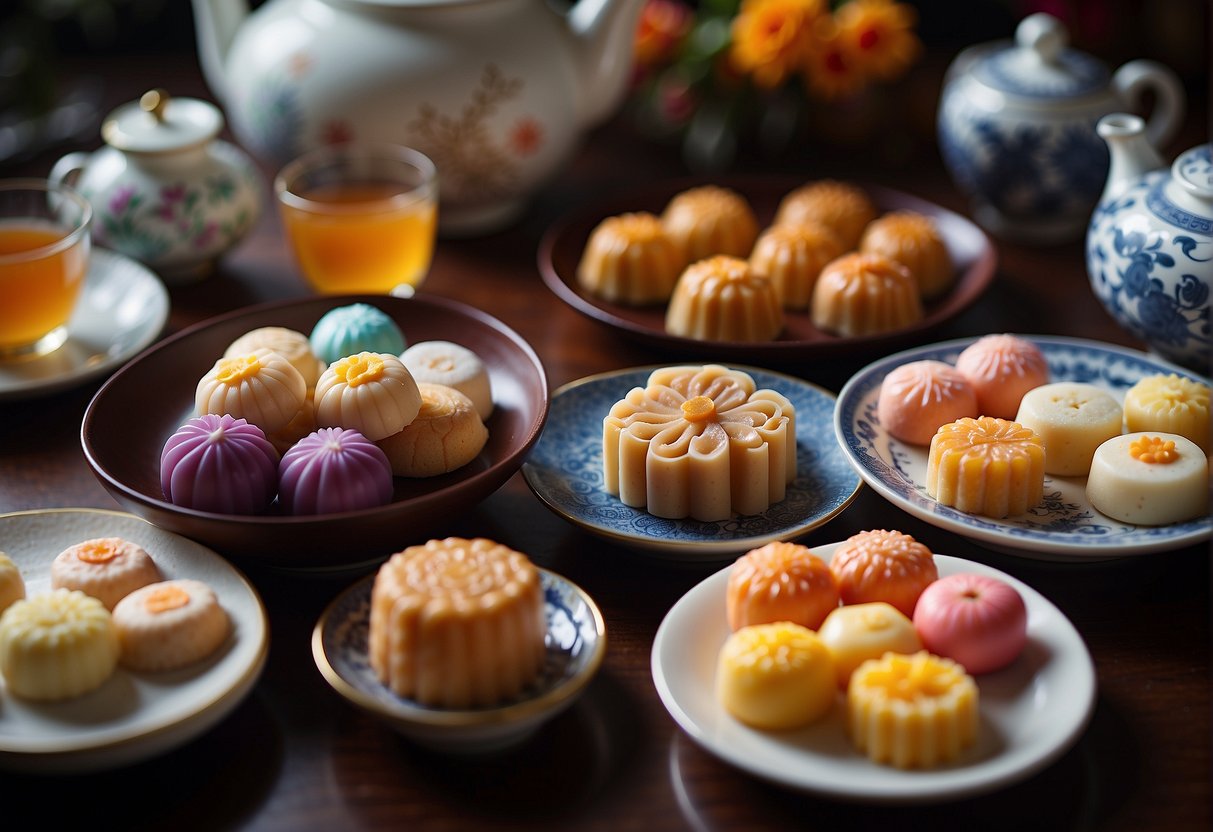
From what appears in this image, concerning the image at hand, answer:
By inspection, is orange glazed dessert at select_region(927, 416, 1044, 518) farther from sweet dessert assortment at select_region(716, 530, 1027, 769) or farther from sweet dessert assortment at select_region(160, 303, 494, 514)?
sweet dessert assortment at select_region(160, 303, 494, 514)

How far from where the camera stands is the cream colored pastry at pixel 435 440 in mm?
1151

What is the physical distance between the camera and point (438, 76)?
1.59m

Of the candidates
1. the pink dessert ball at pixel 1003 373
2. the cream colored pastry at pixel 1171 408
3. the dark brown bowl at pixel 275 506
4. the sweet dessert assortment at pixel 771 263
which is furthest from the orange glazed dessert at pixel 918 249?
the dark brown bowl at pixel 275 506

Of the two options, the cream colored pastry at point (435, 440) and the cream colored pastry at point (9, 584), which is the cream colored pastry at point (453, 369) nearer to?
the cream colored pastry at point (435, 440)

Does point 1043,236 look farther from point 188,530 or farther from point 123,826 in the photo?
point 123,826

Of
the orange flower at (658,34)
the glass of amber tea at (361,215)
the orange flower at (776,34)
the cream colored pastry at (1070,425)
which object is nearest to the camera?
the cream colored pastry at (1070,425)

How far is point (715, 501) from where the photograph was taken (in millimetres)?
1136

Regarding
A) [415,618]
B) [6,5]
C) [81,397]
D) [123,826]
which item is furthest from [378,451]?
[6,5]

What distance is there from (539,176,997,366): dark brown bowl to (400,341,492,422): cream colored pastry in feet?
0.75

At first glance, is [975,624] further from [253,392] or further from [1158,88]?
[1158,88]

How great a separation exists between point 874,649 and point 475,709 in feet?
0.93

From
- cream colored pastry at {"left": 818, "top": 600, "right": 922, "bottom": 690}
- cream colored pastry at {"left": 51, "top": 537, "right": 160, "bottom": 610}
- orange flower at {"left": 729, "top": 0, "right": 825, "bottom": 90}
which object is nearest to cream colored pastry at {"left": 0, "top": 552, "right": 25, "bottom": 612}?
cream colored pastry at {"left": 51, "top": 537, "right": 160, "bottom": 610}

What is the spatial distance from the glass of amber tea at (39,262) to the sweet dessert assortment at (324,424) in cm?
26

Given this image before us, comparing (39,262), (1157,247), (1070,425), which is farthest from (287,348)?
(1157,247)
